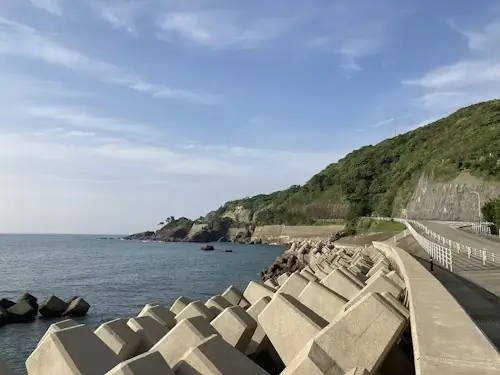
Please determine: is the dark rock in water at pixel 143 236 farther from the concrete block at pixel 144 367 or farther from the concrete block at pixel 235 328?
the concrete block at pixel 144 367

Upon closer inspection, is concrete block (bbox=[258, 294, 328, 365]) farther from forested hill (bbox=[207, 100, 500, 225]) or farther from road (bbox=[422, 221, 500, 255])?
forested hill (bbox=[207, 100, 500, 225])

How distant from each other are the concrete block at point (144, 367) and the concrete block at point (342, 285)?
4.78 meters

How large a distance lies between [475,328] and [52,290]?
31.6 metres

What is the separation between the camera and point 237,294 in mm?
10641

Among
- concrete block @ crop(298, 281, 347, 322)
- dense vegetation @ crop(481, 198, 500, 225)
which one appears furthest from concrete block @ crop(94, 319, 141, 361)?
dense vegetation @ crop(481, 198, 500, 225)

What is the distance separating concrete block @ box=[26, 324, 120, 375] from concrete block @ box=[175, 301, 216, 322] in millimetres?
3148

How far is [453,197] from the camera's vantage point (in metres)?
58.2

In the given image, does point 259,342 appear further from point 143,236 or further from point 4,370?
point 143,236

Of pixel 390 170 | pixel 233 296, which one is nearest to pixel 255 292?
pixel 233 296

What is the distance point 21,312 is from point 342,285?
623 inches

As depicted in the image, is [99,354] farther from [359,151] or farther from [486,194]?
[359,151]

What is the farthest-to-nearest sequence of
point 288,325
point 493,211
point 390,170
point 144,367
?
point 390,170 < point 493,211 < point 288,325 < point 144,367

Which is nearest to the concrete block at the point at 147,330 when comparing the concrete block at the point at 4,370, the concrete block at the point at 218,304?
the concrete block at the point at 218,304

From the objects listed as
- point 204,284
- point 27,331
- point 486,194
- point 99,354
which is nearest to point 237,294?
point 99,354
